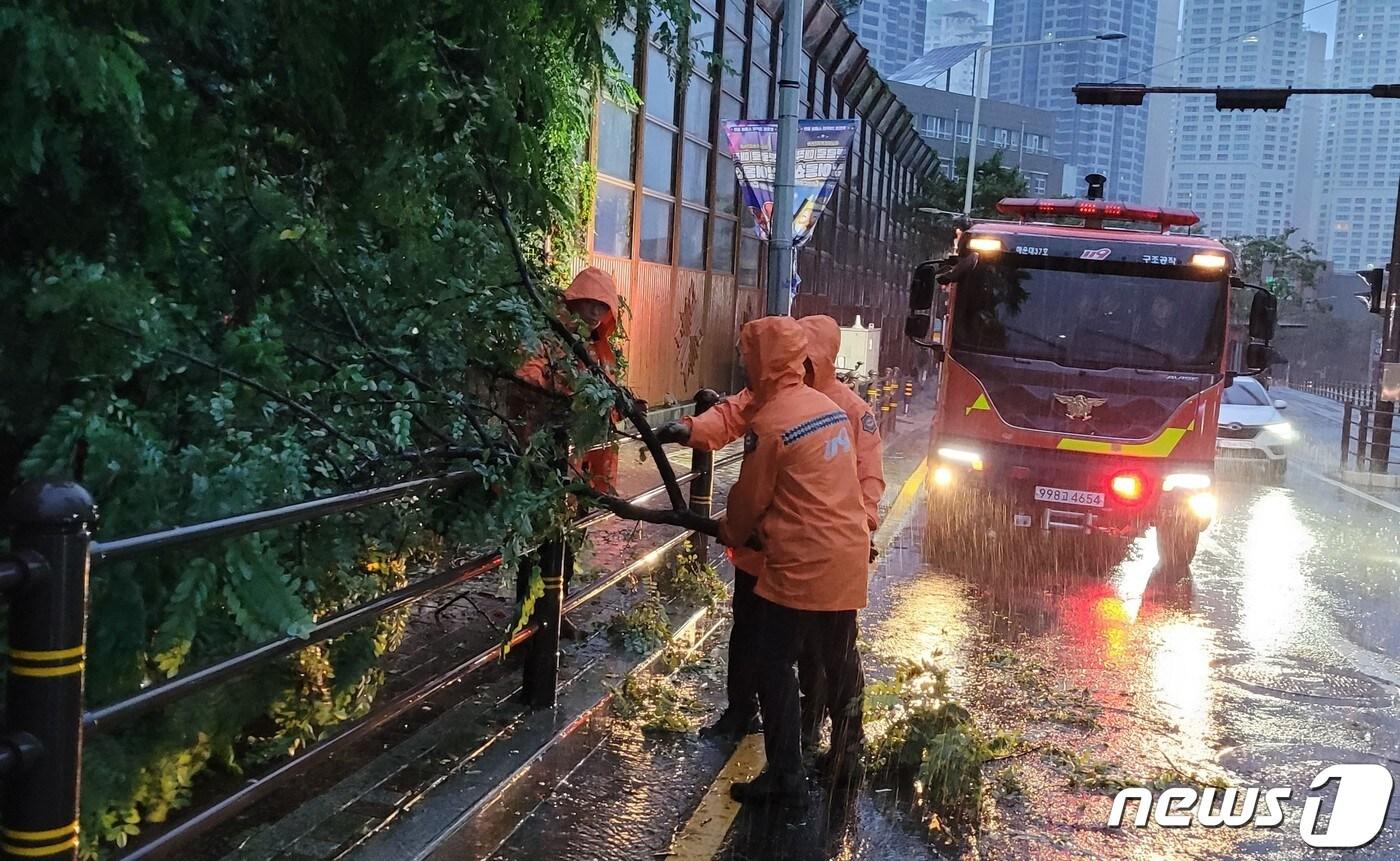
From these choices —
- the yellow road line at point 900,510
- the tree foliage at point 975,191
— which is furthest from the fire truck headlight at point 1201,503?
the tree foliage at point 975,191

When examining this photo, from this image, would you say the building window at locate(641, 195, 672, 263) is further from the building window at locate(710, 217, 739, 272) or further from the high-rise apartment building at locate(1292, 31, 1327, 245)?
the high-rise apartment building at locate(1292, 31, 1327, 245)

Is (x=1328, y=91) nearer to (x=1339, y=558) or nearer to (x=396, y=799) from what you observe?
(x=1339, y=558)

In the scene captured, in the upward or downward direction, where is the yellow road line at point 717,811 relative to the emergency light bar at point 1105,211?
downward

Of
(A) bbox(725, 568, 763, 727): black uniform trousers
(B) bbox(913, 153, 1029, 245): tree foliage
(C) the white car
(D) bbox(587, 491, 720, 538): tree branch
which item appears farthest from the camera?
(B) bbox(913, 153, 1029, 245): tree foliage

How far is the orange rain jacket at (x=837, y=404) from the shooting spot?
15.1ft

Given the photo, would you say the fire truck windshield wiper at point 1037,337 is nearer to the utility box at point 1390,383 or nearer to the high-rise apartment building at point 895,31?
the utility box at point 1390,383

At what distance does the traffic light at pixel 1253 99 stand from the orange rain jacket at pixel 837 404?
13.7 metres

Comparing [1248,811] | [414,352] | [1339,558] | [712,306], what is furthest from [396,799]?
[712,306]

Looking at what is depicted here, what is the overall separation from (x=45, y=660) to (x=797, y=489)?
2448 mm

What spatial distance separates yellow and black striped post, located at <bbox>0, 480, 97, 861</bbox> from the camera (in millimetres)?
2414

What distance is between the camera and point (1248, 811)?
4742 millimetres

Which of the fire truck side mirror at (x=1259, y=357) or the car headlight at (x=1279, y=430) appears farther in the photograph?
the car headlight at (x=1279, y=430)

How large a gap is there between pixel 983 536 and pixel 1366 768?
5.33 m

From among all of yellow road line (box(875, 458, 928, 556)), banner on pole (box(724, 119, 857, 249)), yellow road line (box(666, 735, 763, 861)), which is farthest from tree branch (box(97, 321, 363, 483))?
banner on pole (box(724, 119, 857, 249))
